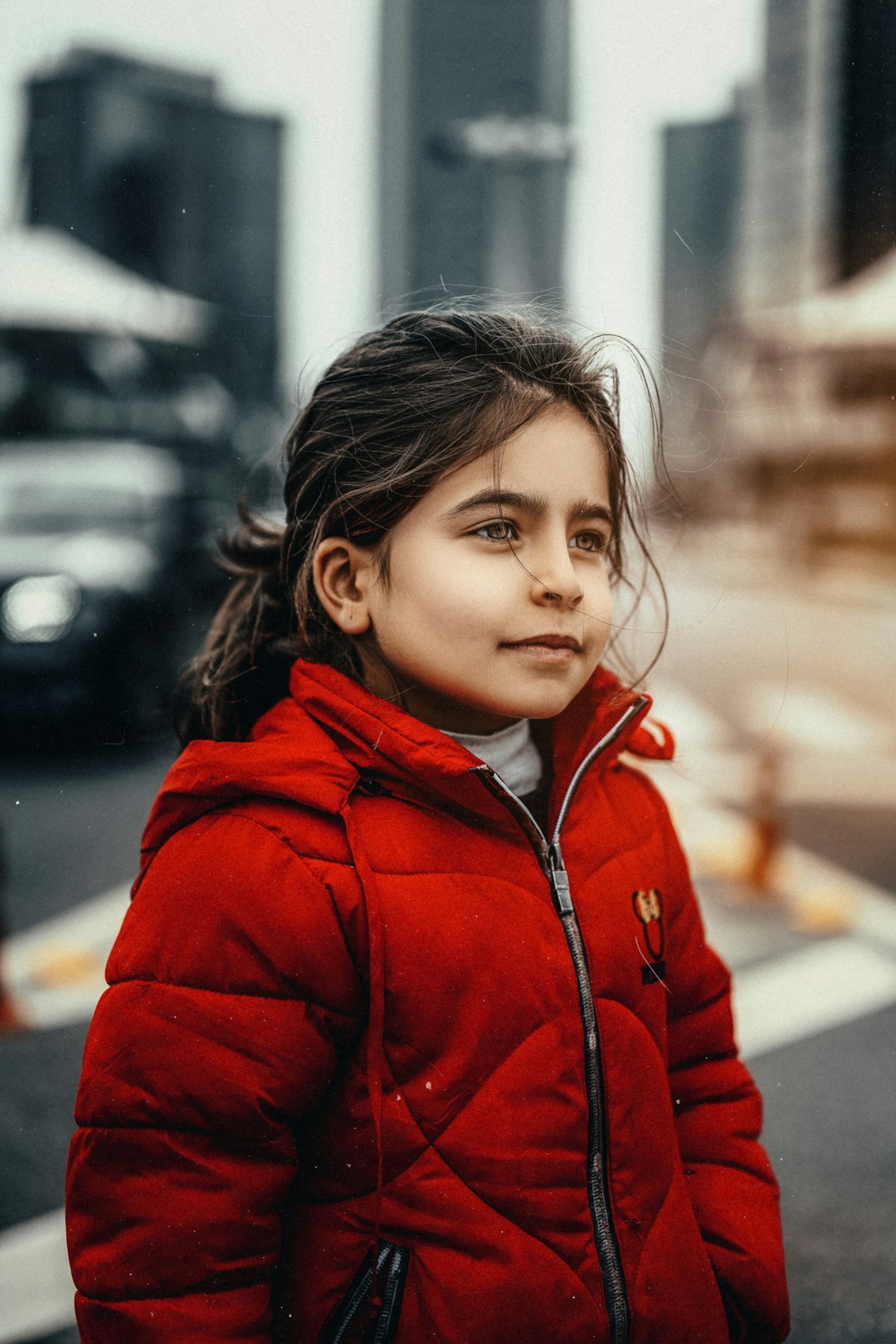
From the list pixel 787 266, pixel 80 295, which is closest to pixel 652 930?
pixel 787 266

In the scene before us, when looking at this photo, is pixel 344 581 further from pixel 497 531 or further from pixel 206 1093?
pixel 206 1093

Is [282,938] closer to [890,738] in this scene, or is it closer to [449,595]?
[449,595]

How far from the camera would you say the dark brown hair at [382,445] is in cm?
114

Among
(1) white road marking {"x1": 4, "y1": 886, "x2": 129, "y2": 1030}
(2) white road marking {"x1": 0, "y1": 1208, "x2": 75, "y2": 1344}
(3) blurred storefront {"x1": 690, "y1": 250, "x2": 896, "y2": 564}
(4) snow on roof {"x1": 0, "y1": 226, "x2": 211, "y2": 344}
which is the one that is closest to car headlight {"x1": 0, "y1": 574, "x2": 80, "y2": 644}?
(4) snow on roof {"x1": 0, "y1": 226, "x2": 211, "y2": 344}

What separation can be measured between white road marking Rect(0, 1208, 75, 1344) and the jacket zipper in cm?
112

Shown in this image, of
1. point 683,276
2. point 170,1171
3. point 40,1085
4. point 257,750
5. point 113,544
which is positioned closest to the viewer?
point 170,1171

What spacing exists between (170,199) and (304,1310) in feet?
7.82

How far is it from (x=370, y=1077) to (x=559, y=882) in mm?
251

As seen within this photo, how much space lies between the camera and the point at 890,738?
223 inches

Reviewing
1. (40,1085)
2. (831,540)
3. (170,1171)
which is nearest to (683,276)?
(170,1171)

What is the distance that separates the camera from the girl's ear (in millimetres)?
1185

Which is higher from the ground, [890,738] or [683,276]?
[683,276]

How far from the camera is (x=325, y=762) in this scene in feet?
3.58

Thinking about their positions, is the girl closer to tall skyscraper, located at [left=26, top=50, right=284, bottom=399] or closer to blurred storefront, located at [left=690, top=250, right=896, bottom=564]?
blurred storefront, located at [left=690, top=250, right=896, bottom=564]
